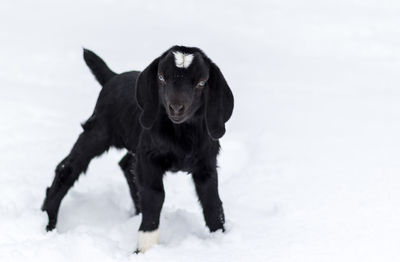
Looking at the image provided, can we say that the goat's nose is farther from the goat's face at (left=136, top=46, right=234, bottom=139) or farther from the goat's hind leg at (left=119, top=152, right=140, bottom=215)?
the goat's hind leg at (left=119, top=152, right=140, bottom=215)

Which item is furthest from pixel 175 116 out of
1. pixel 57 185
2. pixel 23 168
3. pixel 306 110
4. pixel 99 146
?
pixel 306 110

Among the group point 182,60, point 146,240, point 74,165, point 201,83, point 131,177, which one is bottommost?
point 131,177

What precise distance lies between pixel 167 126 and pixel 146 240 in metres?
0.75

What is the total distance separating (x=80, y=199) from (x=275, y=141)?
232 centimetres

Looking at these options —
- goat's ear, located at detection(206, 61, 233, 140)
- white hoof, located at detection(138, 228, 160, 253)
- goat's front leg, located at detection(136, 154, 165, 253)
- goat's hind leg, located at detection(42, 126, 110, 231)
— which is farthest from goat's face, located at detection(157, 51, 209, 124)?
goat's hind leg, located at detection(42, 126, 110, 231)

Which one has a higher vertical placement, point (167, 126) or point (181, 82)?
point (181, 82)

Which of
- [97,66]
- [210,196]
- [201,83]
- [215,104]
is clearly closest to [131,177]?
[97,66]

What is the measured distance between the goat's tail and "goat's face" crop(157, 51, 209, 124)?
4.34ft

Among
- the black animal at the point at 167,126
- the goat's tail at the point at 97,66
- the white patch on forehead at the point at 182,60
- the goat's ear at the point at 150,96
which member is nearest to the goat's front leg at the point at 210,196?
the black animal at the point at 167,126

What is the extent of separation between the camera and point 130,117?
13.8 ft

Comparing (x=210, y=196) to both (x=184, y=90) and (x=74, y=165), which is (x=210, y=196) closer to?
(x=184, y=90)

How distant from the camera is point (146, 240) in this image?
12.5 ft

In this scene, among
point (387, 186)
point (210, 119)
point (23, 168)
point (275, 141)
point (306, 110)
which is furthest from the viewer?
point (306, 110)

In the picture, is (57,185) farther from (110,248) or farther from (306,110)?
(306,110)
